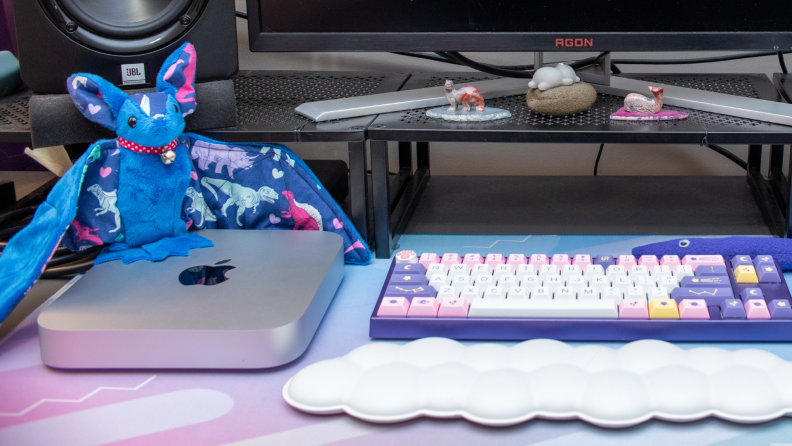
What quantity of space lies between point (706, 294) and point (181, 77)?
45cm

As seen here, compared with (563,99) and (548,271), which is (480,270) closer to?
(548,271)

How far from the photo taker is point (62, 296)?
497mm

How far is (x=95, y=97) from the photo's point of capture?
0.54m

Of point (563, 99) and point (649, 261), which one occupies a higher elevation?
point (563, 99)

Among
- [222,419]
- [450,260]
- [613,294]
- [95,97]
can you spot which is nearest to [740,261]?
[613,294]

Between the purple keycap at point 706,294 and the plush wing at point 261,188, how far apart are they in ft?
0.89

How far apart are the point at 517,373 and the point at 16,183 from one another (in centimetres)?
76

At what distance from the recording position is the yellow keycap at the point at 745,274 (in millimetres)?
504

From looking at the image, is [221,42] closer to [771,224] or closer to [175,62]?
[175,62]

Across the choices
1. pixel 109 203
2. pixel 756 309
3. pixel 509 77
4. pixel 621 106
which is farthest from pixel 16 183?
pixel 756 309

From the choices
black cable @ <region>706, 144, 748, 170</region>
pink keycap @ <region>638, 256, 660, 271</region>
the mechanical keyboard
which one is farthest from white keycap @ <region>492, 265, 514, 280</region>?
black cable @ <region>706, 144, 748, 170</region>

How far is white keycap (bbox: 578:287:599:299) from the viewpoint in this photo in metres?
0.49

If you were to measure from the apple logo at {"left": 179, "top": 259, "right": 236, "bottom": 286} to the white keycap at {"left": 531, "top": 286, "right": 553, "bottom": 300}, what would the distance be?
0.23 meters

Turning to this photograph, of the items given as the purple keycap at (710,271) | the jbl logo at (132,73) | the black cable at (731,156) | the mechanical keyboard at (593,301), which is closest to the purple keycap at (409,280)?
the mechanical keyboard at (593,301)
